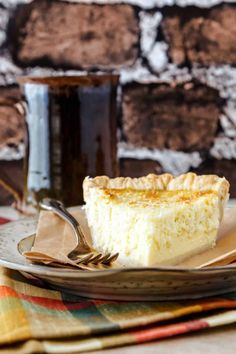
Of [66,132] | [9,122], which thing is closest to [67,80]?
[66,132]

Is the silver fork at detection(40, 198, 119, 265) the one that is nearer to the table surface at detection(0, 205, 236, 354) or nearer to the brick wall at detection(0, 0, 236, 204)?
the table surface at detection(0, 205, 236, 354)

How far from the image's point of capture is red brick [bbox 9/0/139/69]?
4.93 feet

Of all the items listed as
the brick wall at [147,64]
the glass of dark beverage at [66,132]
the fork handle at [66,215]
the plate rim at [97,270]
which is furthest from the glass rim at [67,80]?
the plate rim at [97,270]

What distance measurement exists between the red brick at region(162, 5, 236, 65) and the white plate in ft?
2.58

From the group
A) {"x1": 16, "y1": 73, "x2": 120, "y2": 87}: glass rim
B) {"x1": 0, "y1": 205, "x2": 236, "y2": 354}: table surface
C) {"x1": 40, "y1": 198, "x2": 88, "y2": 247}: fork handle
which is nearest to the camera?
{"x1": 0, "y1": 205, "x2": 236, "y2": 354}: table surface

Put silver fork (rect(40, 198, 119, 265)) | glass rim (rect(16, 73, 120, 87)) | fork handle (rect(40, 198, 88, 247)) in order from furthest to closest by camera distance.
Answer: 1. glass rim (rect(16, 73, 120, 87))
2. fork handle (rect(40, 198, 88, 247))
3. silver fork (rect(40, 198, 119, 265))

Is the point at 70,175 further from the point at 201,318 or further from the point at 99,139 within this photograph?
the point at 201,318

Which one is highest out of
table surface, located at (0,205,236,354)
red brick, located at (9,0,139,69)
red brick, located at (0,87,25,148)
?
red brick, located at (9,0,139,69)

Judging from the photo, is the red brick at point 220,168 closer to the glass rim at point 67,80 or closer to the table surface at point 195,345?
the glass rim at point 67,80

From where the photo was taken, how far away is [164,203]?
0.89 m

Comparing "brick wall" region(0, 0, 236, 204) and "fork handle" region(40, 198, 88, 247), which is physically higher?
"brick wall" region(0, 0, 236, 204)

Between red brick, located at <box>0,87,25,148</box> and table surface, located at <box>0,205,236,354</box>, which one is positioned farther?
red brick, located at <box>0,87,25,148</box>

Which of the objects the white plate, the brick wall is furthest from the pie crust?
the brick wall

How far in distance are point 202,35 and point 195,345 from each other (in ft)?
3.05
